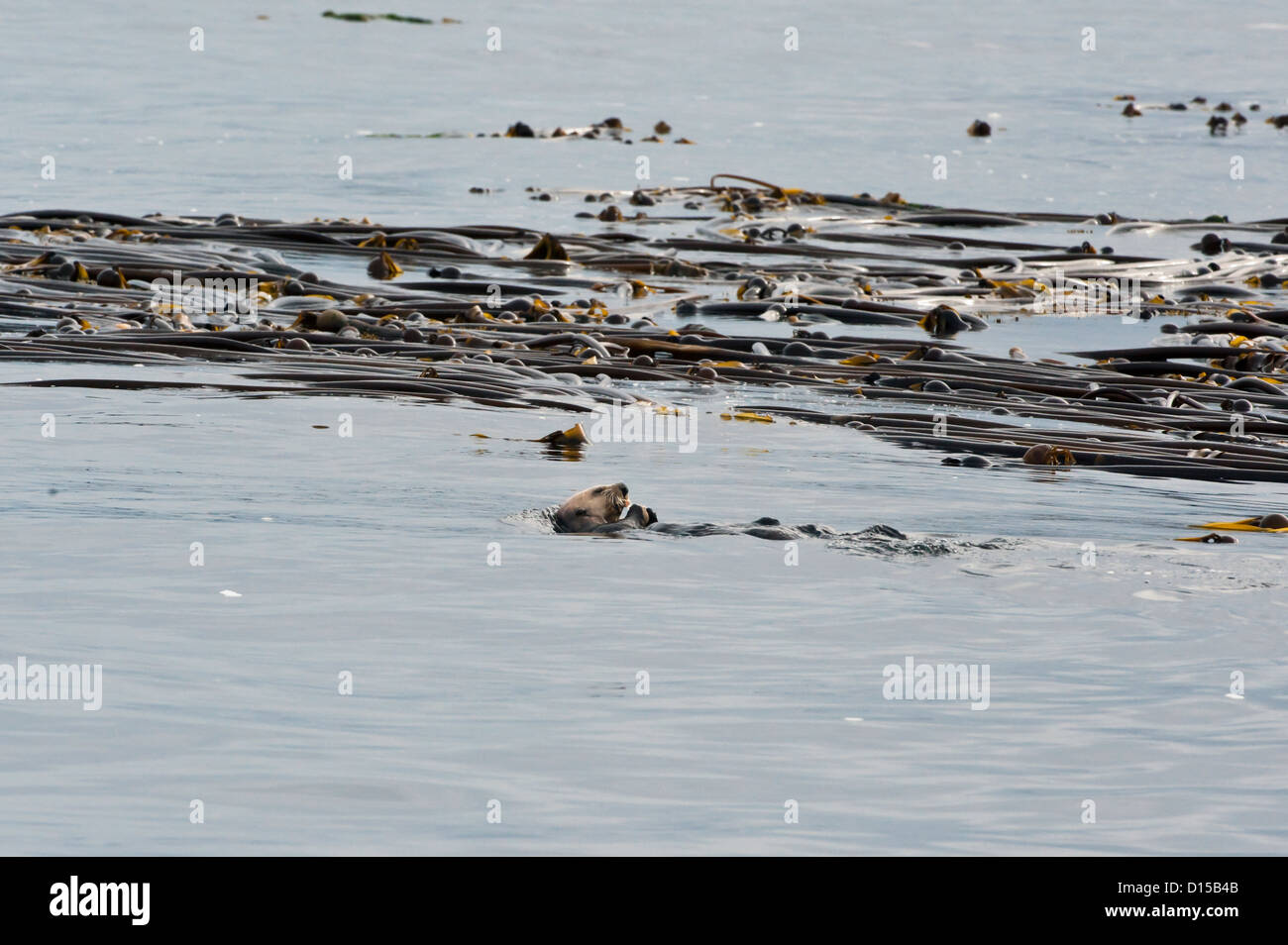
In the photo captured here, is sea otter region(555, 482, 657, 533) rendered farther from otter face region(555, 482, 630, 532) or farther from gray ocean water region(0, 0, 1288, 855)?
gray ocean water region(0, 0, 1288, 855)

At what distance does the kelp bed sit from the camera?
8266mm

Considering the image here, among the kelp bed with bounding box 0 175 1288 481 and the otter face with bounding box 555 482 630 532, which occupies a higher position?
the kelp bed with bounding box 0 175 1288 481

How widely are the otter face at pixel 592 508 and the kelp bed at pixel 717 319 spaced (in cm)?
206

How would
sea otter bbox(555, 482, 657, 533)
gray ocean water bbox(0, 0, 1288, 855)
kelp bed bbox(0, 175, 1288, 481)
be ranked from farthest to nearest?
kelp bed bbox(0, 175, 1288, 481), sea otter bbox(555, 482, 657, 533), gray ocean water bbox(0, 0, 1288, 855)

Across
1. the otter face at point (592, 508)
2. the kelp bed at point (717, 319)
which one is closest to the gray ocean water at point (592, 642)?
the otter face at point (592, 508)

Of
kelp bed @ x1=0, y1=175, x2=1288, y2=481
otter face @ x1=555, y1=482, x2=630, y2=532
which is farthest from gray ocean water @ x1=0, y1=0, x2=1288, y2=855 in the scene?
kelp bed @ x1=0, y1=175, x2=1288, y2=481

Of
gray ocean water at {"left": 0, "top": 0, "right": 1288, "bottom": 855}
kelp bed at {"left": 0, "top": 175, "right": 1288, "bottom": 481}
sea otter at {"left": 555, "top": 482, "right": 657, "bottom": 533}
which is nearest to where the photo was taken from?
gray ocean water at {"left": 0, "top": 0, "right": 1288, "bottom": 855}

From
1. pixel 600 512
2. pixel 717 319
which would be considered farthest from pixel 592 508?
pixel 717 319

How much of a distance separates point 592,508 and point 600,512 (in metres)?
0.03

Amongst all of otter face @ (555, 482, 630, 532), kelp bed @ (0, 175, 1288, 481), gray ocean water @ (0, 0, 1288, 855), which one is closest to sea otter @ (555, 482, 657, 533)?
otter face @ (555, 482, 630, 532)

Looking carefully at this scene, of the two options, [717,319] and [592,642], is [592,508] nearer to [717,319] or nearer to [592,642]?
[592,642]

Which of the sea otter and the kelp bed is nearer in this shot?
the sea otter

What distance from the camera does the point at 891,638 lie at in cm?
485

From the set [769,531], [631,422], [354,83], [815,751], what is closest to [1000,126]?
[354,83]
